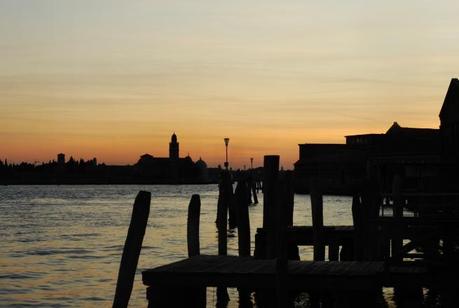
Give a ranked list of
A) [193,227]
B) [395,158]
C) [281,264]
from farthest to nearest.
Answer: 1. [395,158]
2. [193,227]
3. [281,264]

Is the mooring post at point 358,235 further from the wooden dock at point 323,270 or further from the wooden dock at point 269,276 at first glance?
the wooden dock at point 269,276

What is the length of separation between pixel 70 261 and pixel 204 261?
63.6 ft

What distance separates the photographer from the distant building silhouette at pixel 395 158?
1324 inches

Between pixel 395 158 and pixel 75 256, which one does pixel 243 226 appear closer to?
pixel 75 256

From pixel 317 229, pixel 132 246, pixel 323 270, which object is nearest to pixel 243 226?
pixel 317 229

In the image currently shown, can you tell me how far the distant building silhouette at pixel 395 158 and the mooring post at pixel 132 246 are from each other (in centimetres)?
726

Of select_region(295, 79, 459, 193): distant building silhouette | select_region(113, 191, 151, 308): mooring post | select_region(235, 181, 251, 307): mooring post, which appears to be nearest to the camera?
select_region(113, 191, 151, 308): mooring post

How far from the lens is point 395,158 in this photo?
7738 centimetres

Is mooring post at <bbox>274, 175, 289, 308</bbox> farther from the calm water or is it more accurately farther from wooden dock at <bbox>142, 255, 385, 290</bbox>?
the calm water

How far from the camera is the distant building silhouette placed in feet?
110

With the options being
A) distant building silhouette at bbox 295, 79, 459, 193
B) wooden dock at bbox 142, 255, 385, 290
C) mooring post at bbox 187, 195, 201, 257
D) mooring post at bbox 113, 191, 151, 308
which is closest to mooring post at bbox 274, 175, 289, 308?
wooden dock at bbox 142, 255, 385, 290

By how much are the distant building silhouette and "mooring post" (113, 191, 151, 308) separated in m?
7.26

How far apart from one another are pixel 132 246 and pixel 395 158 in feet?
213

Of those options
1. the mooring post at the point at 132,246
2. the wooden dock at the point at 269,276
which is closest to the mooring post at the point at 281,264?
the wooden dock at the point at 269,276
